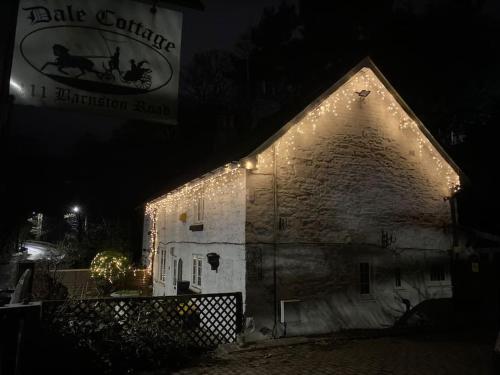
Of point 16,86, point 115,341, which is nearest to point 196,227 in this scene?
point 115,341

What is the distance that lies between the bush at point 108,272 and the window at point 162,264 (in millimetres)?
1661

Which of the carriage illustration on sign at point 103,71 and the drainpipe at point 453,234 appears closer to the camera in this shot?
the carriage illustration on sign at point 103,71

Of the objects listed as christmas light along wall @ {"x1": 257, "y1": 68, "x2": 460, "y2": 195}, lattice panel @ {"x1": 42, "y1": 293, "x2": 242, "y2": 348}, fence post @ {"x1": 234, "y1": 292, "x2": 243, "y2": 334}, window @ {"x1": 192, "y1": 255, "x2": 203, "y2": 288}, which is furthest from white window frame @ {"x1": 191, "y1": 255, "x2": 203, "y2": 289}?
christmas light along wall @ {"x1": 257, "y1": 68, "x2": 460, "y2": 195}

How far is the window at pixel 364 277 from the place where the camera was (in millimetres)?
10961

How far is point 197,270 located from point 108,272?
7.22m

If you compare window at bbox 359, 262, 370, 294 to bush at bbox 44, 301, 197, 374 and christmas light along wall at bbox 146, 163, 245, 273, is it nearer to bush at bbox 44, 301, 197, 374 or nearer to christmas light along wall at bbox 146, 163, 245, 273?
christmas light along wall at bbox 146, 163, 245, 273

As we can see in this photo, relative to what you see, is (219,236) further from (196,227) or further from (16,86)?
(16,86)

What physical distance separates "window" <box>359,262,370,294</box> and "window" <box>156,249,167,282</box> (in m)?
9.31

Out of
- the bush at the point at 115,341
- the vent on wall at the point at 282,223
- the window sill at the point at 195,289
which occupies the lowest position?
the bush at the point at 115,341

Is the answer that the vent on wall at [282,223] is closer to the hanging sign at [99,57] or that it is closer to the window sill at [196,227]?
the window sill at [196,227]

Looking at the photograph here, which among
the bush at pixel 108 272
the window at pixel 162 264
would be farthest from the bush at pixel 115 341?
the bush at pixel 108 272

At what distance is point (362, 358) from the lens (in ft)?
26.5

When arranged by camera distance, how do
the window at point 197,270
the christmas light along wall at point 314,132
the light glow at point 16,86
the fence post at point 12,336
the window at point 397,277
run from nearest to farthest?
the light glow at point 16,86 → the fence post at point 12,336 → the christmas light along wall at point 314,132 → the window at point 397,277 → the window at point 197,270

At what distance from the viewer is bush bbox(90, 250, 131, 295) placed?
57.7ft
